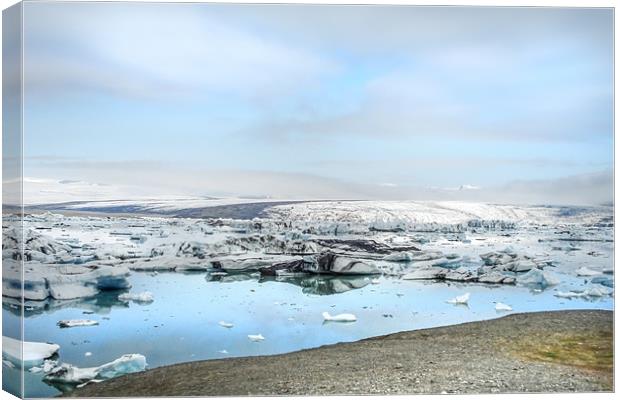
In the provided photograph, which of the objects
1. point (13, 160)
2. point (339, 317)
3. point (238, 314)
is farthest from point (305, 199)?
point (13, 160)

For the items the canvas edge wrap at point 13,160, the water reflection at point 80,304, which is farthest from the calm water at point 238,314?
the canvas edge wrap at point 13,160

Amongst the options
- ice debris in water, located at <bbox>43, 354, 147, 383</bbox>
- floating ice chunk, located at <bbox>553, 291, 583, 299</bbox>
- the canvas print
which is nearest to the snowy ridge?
the canvas print

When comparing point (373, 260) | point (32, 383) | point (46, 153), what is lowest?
point (32, 383)

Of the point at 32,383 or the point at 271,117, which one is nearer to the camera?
the point at 32,383

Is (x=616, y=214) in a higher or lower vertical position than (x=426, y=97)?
lower

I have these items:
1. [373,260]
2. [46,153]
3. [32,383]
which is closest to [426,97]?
[373,260]

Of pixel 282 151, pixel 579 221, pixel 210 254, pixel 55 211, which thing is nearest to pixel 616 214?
pixel 579 221

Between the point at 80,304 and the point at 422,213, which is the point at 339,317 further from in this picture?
the point at 80,304

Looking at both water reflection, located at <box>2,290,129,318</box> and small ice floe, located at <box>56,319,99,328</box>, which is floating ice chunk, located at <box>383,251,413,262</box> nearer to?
water reflection, located at <box>2,290,129,318</box>

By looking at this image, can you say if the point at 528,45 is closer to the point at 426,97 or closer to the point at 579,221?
the point at 426,97

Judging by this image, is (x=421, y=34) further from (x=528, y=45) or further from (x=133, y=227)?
(x=133, y=227)
